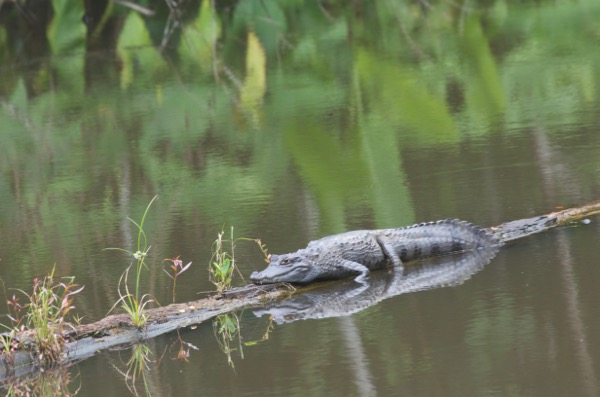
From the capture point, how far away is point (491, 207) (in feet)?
25.2

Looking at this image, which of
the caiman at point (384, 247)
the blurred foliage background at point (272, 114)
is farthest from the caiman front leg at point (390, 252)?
the blurred foliage background at point (272, 114)

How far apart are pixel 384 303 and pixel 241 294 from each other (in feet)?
2.64

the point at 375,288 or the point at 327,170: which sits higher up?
the point at 327,170

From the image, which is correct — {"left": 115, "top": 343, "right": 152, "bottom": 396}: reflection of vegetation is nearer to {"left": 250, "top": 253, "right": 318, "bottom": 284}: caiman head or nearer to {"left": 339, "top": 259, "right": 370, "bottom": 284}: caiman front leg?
{"left": 250, "top": 253, "right": 318, "bottom": 284}: caiman head

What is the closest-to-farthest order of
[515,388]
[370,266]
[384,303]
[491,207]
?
[515,388] < [384,303] < [370,266] < [491,207]

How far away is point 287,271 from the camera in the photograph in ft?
21.3

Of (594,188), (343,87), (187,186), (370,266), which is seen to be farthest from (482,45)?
(370,266)

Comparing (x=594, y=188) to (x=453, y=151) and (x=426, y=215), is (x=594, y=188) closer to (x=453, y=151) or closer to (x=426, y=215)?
(x=426, y=215)

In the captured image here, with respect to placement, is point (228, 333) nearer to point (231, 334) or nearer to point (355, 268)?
point (231, 334)

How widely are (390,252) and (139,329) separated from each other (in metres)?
Answer: 1.64

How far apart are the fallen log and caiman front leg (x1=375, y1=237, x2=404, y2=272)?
0.41m

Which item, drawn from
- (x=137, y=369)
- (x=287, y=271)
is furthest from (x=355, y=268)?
(x=137, y=369)

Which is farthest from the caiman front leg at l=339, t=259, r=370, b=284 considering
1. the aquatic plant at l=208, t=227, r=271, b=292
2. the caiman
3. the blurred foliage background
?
the blurred foliage background

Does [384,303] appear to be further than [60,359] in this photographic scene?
Yes
